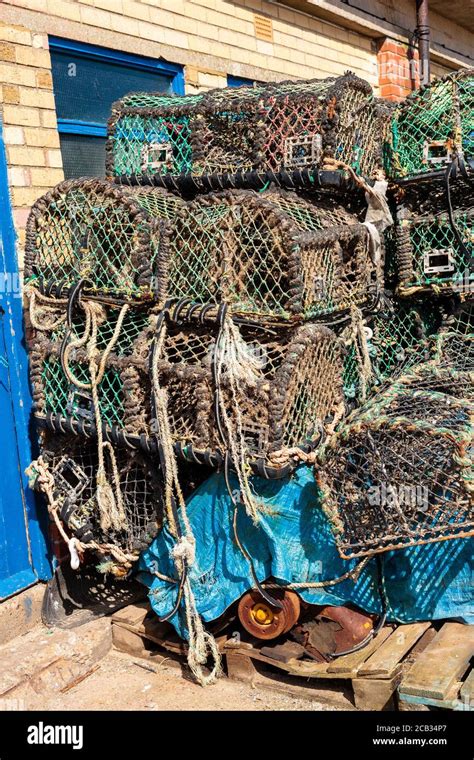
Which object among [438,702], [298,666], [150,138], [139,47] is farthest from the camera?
[139,47]

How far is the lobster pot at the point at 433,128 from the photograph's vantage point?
3590 millimetres

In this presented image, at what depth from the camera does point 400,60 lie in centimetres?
745

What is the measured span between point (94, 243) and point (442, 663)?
229cm

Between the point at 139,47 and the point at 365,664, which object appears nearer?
the point at 365,664

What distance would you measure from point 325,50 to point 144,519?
488cm

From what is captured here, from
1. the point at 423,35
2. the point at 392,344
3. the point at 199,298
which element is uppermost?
the point at 423,35

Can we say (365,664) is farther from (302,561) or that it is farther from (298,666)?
(302,561)

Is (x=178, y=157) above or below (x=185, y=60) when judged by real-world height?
below

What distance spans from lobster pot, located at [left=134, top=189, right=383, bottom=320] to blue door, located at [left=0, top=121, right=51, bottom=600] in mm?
780

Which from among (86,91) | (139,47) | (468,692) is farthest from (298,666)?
(139,47)

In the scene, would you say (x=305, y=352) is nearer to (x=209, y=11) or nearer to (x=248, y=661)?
(x=248, y=661)

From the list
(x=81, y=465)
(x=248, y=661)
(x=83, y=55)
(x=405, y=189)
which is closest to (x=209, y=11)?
(x=83, y=55)

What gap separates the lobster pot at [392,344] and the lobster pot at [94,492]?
1074 mm

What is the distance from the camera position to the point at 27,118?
379 centimetres
